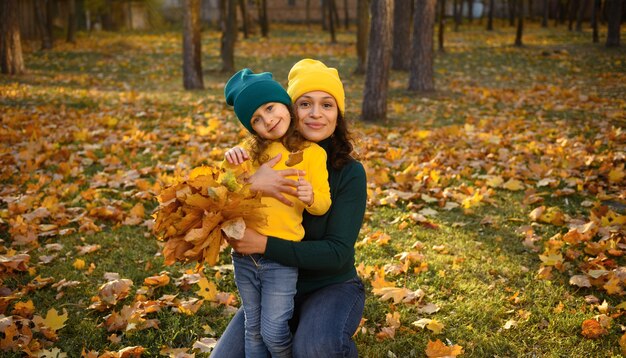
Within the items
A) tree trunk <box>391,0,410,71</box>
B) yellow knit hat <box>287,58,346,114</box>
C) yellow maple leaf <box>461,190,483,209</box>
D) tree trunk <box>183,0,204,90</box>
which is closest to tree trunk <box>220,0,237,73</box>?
tree trunk <box>183,0,204,90</box>

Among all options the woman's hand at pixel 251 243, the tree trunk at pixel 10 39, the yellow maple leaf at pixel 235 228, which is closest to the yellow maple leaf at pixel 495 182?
the woman's hand at pixel 251 243

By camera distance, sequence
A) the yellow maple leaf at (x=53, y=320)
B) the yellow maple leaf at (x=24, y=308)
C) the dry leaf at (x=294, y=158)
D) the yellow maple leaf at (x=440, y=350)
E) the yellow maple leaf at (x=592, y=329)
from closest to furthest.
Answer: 1. the dry leaf at (x=294, y=158)
2. the yellow maple leaf at (x=440, y=350)
3. the yellow maple leaf at (x=592, y=329)
4. the yellow maple leaf at (x=53, y=320)
5. the yellow maple leaf at (x=24, y=308)

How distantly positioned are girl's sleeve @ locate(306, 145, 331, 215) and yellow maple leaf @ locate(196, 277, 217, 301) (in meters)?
1.51

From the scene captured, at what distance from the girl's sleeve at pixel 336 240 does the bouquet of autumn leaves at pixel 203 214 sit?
0.19m

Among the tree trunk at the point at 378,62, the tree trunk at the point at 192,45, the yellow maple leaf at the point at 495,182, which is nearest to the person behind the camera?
the yellow maple leaf at the point at 495,182

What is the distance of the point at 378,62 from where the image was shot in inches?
359

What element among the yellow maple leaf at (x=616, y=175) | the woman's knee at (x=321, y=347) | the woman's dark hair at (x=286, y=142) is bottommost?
the yellow maple leaf at (x=616, y=175)

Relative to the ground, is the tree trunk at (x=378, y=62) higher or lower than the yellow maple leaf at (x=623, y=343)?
higher

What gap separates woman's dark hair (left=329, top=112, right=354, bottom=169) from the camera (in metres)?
2.65

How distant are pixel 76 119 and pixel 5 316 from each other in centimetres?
690

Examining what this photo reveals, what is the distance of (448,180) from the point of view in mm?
6141

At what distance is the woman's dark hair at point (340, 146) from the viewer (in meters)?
2.65

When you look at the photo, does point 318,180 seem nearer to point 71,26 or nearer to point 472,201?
point 472,201

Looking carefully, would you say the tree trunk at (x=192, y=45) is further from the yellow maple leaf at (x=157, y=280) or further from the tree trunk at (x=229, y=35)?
the yellow maple leaf at (x=157, y=280)
